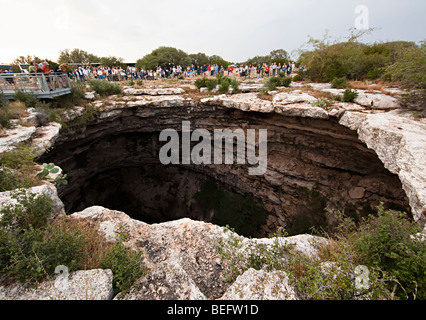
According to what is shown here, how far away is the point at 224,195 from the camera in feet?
42.1

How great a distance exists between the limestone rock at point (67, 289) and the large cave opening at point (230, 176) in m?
5.89

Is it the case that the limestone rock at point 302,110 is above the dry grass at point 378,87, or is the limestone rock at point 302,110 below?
below

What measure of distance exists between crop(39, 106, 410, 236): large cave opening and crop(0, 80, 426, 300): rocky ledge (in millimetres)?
1817

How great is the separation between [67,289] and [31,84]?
8869mm

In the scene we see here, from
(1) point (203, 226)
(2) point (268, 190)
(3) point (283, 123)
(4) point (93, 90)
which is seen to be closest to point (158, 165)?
(4) point (93, 90)

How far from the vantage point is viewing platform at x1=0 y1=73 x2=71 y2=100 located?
7.19 m

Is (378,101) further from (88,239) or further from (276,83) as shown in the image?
(88,239)

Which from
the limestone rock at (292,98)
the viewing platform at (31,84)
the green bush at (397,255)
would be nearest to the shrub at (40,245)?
the green bush at (397,255)

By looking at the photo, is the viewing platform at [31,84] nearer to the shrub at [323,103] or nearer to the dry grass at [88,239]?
the dry grass at [88,239]

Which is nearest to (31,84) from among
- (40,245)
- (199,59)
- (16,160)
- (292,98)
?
(16,160)

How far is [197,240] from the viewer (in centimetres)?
314

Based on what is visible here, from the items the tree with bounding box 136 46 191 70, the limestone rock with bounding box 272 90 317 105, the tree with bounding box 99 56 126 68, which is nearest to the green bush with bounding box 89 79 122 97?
the limestone rock with bounding box 272 90 317 105

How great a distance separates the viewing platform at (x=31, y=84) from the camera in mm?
7188

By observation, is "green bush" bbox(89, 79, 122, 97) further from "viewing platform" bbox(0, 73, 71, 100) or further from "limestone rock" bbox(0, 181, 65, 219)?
"limestone rock" bbox(0, 181, 65, 219)
